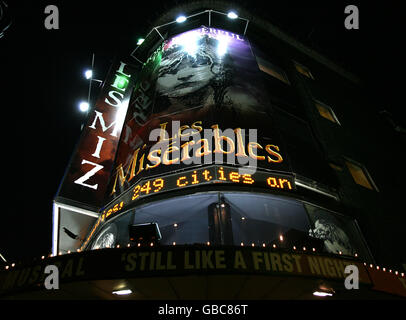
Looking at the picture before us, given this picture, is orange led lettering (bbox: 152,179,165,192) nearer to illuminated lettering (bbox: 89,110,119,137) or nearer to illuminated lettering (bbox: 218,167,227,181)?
illuminated lettering (bbox: 218,167,227,181)

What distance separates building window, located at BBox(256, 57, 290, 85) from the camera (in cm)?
1531

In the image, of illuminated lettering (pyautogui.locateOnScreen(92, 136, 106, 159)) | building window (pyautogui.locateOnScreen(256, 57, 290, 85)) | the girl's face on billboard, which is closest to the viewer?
illuminated lettering (pyautogui.locateOnScreen(92, 136, 106, 159))

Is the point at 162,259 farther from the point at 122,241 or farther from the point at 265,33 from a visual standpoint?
the point at 265,33

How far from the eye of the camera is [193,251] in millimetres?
5688

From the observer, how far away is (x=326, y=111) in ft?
54.7

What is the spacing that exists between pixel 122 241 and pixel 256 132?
540cm

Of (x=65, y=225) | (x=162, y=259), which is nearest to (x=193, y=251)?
(x=162, y=259)

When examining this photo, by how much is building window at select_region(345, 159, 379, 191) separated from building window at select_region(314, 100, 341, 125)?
318cm

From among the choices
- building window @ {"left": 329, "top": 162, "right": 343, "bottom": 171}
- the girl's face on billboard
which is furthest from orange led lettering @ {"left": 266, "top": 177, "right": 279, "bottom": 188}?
the girl's face on billboard

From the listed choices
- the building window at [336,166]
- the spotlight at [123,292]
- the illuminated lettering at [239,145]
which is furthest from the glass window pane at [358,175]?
the spotlight at [123,292]

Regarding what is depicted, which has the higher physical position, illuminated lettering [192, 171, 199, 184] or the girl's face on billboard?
the girl's face on billboard

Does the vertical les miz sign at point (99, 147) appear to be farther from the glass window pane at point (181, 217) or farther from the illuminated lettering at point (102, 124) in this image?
the glass window pane at point (181, 217)

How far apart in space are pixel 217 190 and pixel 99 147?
5967 millimetres

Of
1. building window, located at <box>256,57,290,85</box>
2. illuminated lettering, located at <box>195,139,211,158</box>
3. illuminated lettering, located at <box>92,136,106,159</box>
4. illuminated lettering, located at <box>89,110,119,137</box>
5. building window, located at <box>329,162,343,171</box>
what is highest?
building window, located at <box>256,57,290,85</box>
